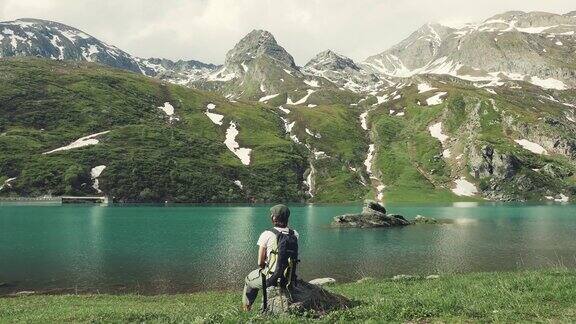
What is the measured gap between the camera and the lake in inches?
2058

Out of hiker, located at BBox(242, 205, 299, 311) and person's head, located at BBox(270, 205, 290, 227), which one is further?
person's head, located at BBox(270, 205, 290, 227)

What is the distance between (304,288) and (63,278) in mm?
43200

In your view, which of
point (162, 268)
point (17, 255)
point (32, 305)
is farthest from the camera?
point (17, 255)

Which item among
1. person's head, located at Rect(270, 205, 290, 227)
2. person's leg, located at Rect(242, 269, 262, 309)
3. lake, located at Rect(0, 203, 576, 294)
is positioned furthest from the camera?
lake, located at Rect(0, 203, 576, 294)

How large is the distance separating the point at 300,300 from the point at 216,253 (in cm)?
5475

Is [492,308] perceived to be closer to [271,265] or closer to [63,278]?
[271,265]

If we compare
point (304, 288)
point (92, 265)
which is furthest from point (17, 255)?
point (304, 288)

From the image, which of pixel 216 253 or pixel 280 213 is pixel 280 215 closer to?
pixel 280 213

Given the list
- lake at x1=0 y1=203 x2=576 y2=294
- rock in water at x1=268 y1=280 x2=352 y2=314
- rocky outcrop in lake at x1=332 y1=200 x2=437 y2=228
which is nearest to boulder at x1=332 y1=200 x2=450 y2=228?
rocky outcrop in lake at x1=332 y1=200 x2=437 y2=228

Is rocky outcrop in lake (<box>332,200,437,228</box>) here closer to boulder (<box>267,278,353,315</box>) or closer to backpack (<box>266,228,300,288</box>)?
boulder (<box>267,278,353,315</box>)

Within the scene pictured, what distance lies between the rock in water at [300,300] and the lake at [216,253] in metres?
31.7

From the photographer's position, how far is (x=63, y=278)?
52125 millimetres

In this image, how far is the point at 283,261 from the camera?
57.0 feet

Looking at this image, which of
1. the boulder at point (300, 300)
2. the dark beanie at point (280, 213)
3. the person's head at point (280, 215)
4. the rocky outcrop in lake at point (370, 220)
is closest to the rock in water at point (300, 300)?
the boulder at point (300, 300)
